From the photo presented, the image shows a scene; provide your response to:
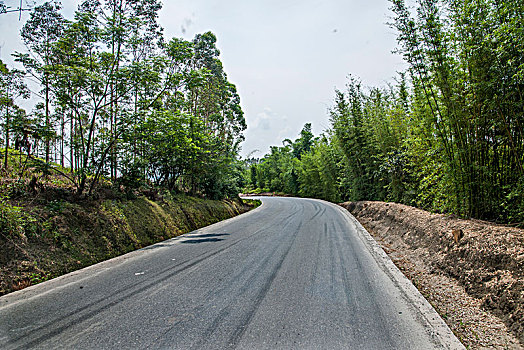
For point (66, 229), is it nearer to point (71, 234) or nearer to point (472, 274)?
point (71, 234)

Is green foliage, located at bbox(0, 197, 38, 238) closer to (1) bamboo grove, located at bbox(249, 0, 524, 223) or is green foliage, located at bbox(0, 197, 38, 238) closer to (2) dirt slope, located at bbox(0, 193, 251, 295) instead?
(2) dirt slope, located at bbox(0, 193, 251, 295)

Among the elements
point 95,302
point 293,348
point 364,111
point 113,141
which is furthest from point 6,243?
point 364,111

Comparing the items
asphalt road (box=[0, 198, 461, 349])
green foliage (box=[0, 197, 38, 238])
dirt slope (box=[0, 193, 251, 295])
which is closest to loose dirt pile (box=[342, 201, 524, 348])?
asphalt road (box=[0, 198, 461, 349])

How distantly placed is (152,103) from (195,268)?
385 centimetres

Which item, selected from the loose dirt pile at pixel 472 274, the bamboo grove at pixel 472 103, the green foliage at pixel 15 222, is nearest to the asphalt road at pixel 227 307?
the loose dirt pile at pixel 472 274

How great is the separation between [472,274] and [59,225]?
17.3 feet

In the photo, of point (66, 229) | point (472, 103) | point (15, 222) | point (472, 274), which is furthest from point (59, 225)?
point (472, 103)

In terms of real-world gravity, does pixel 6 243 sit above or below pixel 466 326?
above

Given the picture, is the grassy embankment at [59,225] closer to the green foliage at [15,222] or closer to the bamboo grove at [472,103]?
the green foliage at [15,222]

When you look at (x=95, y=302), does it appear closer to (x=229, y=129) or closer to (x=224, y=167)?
(x=224, y=167)

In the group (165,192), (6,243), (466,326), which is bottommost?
(466,326)

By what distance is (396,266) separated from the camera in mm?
4098

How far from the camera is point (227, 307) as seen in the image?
259 cm

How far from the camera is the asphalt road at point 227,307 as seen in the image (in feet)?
6.82
